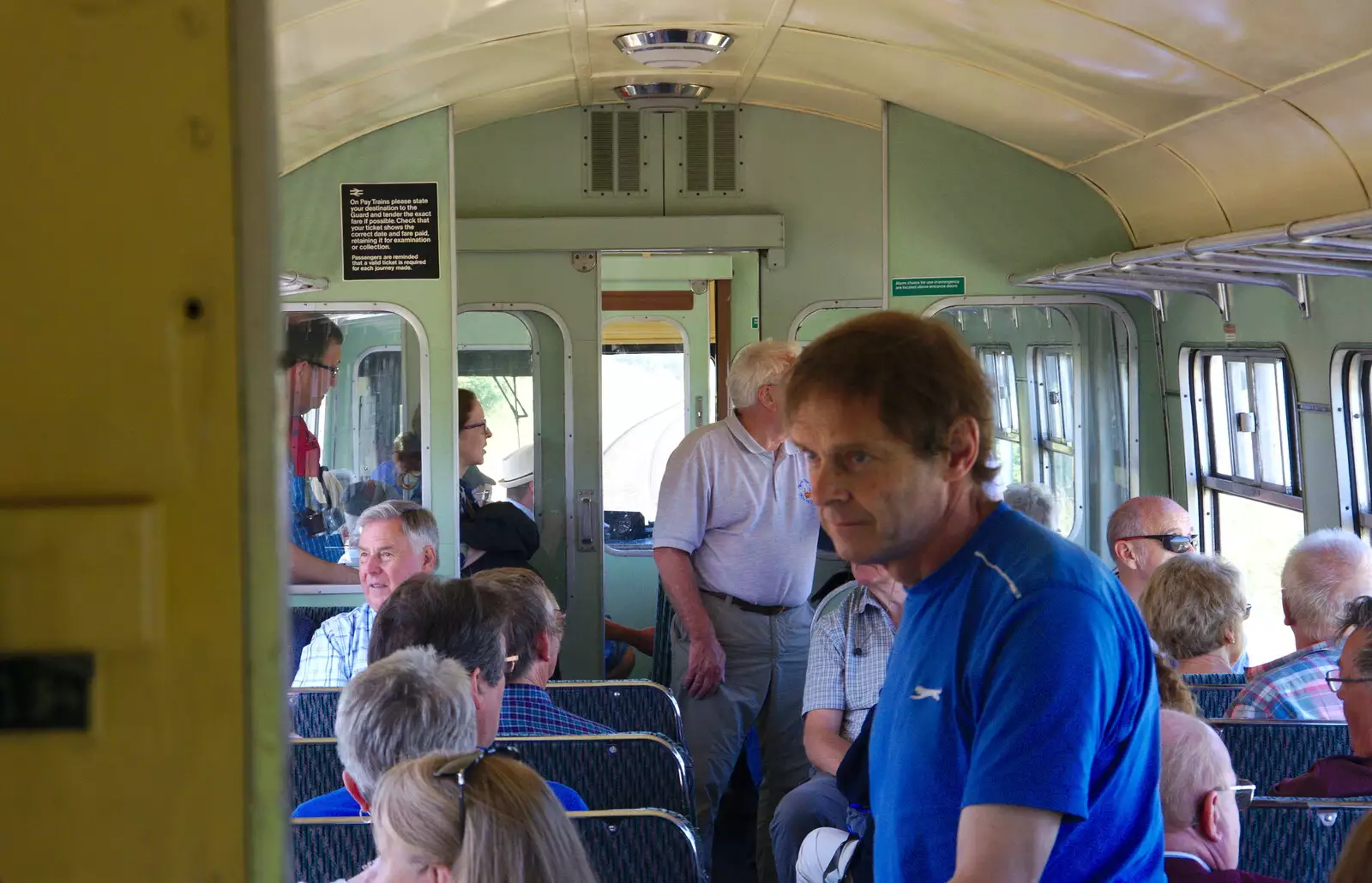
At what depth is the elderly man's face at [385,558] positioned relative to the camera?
4.52 metres

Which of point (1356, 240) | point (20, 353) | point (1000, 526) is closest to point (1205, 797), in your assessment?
point (1000, 526)

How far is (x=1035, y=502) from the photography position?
5684 mm

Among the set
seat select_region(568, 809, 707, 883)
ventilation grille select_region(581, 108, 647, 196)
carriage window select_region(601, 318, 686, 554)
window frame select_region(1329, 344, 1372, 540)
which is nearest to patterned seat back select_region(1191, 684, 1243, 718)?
window frame select_region(1329, 344, 1372, 540)

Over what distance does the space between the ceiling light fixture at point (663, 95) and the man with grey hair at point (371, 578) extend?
2698 millimetres

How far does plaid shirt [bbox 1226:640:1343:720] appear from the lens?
3.70 metres

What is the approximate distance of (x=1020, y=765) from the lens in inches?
58.3

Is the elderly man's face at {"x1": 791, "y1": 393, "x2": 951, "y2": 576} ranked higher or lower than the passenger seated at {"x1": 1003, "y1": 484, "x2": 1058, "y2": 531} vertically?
higher

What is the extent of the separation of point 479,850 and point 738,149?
532cm

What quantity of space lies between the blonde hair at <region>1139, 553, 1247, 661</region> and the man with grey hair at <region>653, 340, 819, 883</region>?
1.36m

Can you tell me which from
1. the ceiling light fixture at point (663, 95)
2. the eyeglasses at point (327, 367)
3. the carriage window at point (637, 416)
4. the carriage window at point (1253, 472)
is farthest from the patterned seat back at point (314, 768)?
the carriage window at point (637, 416)

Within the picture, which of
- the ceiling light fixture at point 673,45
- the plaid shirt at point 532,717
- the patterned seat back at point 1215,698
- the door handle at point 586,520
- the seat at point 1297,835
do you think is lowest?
the seat at point 1297,835

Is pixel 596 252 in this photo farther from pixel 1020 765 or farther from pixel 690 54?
pixel 1020 765

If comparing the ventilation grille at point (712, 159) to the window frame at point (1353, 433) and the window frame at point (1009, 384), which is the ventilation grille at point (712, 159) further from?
the window frame at point (1353, 433)

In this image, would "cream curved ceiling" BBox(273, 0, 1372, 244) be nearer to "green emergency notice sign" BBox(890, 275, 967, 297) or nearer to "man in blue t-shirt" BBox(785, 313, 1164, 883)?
"green emergency notice sign" BBox(890, 275, 967, 297)
